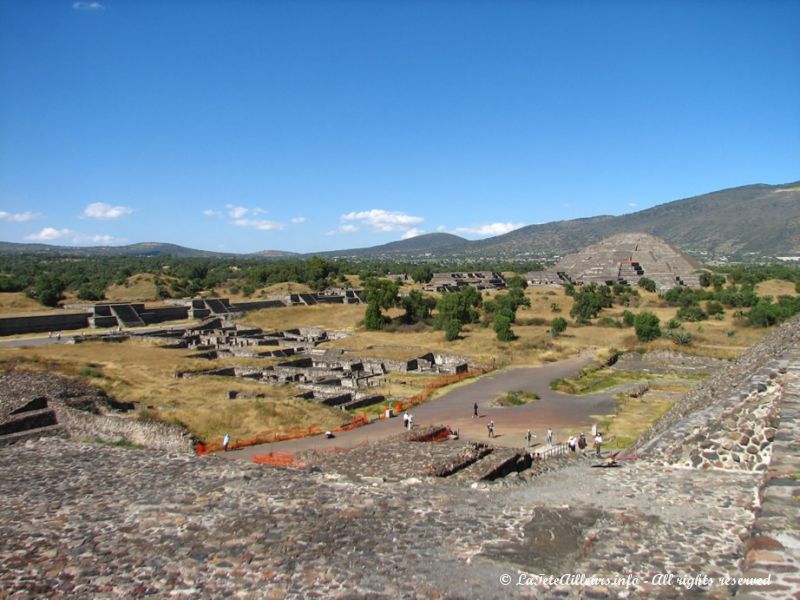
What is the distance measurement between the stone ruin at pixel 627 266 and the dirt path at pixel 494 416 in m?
55.5

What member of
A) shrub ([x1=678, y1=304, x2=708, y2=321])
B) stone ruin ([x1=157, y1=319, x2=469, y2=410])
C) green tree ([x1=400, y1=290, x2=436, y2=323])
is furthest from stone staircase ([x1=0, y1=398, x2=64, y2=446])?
shrub ([x1=678, y1=304, x2=708, y2=321])

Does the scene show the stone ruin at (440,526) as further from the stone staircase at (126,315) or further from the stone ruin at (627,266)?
the stone ruin at (627,266)

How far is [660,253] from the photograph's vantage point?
9081 cm

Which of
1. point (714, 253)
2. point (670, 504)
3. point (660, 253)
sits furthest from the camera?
point (714, 253)

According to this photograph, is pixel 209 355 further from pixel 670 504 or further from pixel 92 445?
pixel 670 504

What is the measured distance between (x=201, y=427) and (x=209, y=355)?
17544mm

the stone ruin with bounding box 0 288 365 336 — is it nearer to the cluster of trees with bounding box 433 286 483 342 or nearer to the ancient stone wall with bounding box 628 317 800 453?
the cluster of trees with bounding box 433 286 483 342

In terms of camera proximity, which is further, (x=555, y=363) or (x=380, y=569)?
(x=555, y=363)

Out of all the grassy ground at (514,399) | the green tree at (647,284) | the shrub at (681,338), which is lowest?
the grassy ground at (514,399)

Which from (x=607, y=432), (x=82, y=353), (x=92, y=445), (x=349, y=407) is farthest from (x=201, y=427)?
(x=82, y=353)

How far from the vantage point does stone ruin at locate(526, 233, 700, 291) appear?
79.9 m

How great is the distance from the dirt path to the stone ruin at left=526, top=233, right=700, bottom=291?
182 ft

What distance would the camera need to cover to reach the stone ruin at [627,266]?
79.9m

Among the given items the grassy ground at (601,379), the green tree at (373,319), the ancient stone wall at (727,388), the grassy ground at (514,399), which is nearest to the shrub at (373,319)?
the green tree at (373,319)
